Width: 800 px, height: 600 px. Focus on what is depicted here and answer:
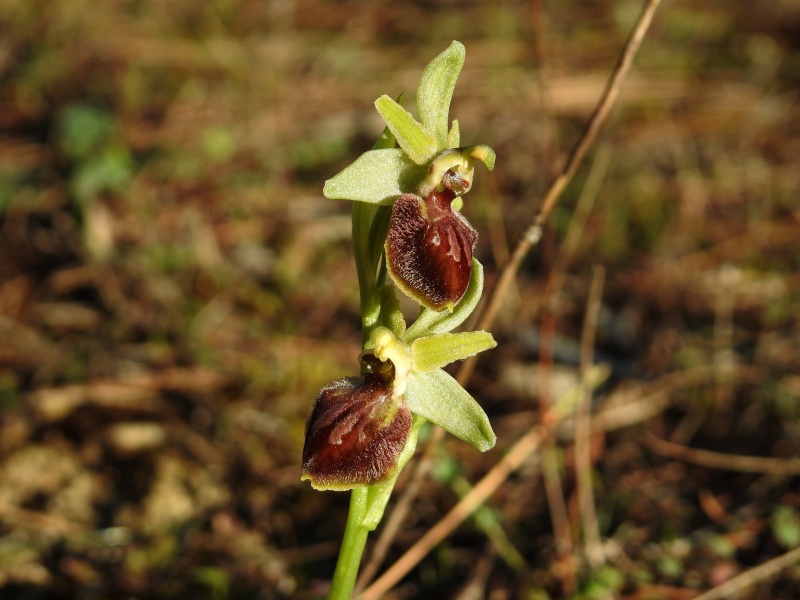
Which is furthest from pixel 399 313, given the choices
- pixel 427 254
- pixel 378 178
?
pixel 378 178

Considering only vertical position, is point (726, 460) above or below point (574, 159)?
below

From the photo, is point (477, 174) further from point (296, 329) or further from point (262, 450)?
point (262, 450)

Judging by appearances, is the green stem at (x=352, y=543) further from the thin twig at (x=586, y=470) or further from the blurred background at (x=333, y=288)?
the thin twig at (x=586, y=470)

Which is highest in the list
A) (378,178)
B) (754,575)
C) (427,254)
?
(378,178)

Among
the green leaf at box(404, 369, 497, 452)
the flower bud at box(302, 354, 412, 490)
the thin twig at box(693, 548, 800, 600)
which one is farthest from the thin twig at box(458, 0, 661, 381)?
the thin twig at box(693, 548, 800, 600)

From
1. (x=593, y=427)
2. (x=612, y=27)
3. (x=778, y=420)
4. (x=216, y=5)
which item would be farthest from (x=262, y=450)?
(x=612, y=27)

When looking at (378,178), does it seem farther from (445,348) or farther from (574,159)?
(574,159)

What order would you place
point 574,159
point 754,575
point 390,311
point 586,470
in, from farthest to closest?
point 586,470, point 754,575, point 574,159, point 390,311
